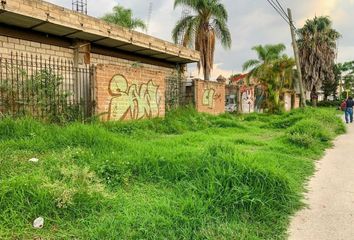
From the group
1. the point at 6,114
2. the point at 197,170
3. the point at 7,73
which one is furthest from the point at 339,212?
the point at 7,73

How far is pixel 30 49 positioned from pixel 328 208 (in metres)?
9.21

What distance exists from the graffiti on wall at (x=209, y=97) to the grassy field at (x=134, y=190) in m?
10.0

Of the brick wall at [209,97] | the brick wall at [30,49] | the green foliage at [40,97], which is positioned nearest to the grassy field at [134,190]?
the green foliage at [40,97]

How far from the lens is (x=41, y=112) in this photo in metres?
8.40

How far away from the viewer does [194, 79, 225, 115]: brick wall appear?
15.7 metres

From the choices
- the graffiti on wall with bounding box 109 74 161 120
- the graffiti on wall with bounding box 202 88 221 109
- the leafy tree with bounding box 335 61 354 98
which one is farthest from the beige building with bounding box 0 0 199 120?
the leafy tree with bounding box 335 61 354 98

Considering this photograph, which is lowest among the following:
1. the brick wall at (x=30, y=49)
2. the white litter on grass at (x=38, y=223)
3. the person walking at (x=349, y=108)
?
the white litter on grass at (x=38, y=223)

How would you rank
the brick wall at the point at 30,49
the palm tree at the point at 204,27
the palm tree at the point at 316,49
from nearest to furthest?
the brick wall at the point at 30,49
the palm tree at the point at 204,27
the palm tree at the point at 316,49

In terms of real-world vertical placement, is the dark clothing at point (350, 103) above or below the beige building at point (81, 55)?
below

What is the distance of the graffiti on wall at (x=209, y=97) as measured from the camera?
16359mm

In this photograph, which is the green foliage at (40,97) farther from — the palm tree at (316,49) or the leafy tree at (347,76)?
the leafy tree at (347,76)

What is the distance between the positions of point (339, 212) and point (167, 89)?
33.3 ft

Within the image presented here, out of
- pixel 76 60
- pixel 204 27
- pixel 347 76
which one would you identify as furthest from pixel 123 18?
pixel 347 76

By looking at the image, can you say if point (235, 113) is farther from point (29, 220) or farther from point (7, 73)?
point (29, 220)
